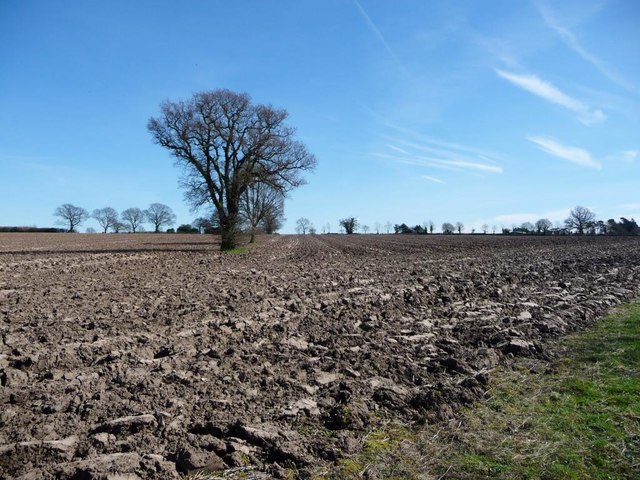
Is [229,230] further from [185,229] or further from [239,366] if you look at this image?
[185,229]

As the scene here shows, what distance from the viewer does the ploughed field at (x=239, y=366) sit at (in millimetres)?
3312

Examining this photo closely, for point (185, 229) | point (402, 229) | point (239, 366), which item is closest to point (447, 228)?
point (402, 229)

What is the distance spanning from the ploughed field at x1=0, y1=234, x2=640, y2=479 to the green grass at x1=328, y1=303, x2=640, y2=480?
0.81ft

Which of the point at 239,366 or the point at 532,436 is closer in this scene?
the point at 532,436

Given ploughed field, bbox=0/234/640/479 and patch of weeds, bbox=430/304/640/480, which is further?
ploughed field, bbox=0/234/640/479

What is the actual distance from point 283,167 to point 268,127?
10.5 ft

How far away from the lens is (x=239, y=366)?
5.06 meters

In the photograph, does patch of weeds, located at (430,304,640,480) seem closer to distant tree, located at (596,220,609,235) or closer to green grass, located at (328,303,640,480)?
green grass, located at (328,303,640,480)

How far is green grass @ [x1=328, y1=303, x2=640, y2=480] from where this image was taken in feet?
10.2

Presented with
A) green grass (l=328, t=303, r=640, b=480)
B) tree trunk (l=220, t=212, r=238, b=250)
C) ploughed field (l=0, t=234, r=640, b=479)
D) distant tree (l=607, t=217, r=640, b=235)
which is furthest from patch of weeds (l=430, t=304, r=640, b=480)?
distant tree (l=607, t=217, r=640, b=235)

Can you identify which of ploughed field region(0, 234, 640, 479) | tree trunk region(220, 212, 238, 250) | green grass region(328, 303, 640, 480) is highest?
tree trunk region(220, 212, 238, 250)

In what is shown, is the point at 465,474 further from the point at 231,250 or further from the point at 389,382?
the point at 231,250

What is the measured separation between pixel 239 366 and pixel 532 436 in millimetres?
3153

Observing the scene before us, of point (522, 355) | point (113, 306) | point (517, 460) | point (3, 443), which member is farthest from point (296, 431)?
point (113, 306)
